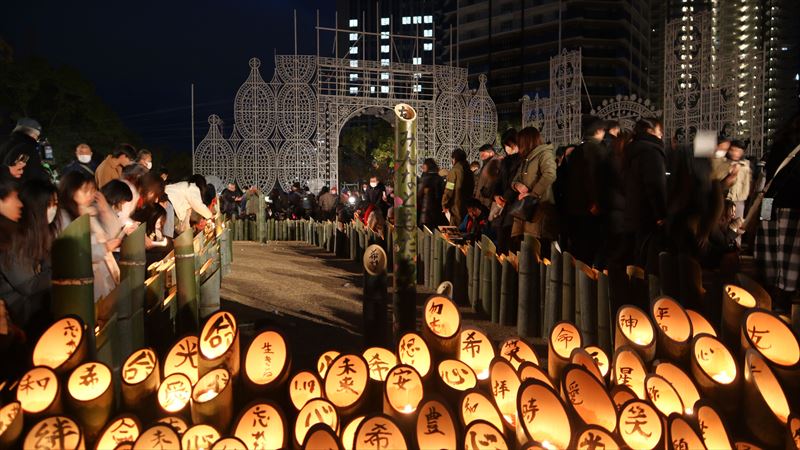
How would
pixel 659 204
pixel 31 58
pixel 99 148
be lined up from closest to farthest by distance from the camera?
pixel 659 204, pixel 31 58, pixel 99 148

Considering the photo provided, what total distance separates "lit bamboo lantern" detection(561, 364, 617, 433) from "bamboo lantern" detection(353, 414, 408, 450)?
2.13 ft

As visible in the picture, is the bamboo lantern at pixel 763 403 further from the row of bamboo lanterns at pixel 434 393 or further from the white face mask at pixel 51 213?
the white face mask at pixel 51 213

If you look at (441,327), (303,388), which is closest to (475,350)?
(441,327)

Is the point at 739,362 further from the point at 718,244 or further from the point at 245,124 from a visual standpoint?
the point at 245,124

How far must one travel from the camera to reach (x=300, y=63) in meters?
18.1

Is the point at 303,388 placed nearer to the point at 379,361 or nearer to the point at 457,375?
the point at 379,361

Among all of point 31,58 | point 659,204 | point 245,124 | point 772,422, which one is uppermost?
point 31,58

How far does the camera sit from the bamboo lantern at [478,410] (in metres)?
2.52

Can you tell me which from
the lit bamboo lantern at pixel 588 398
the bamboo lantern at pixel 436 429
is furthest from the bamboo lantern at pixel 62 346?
the lit bamboo lantern at pixel 588 398

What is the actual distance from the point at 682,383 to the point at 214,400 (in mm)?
1719

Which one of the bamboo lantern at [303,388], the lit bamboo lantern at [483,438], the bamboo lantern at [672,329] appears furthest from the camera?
the bamboo lantern at [672,329]

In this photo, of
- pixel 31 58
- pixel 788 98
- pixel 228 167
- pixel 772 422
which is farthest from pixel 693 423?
pixel 788 98

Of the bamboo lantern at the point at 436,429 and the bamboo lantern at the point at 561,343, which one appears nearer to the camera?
the bamboo lantern at the point at 436,429

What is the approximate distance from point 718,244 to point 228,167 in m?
12.8
